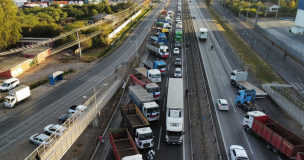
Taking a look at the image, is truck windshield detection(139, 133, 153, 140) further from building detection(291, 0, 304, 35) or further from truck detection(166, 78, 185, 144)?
building detection(291, 0, 304, 35)

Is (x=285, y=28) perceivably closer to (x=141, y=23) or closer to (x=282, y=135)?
(x=141, y=23)

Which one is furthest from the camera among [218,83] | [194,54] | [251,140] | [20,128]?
[194,54]

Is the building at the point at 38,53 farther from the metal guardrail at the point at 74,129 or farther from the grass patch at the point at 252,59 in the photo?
the grass patch at the point at 252,59

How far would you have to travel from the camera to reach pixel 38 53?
204ft

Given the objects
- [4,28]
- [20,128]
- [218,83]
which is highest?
[4,28]

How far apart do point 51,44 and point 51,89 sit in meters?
33.9

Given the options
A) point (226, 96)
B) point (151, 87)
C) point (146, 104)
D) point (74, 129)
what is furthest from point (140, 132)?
point (226, 96)

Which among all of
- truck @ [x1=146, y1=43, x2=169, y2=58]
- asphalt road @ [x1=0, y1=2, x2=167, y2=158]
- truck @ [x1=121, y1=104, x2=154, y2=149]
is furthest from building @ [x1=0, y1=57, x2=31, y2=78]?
truck @ [x1=121, y1=104, x2=154, y2=149]

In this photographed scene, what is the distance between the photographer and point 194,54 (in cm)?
6153

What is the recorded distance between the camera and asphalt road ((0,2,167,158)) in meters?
30.9

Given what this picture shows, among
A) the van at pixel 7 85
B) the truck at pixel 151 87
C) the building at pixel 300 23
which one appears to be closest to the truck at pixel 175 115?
the truck at pixel 151 87

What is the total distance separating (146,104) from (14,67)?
117 ft

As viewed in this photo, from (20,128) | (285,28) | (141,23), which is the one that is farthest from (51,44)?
(285,28)

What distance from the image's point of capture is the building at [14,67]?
50.8 meters
